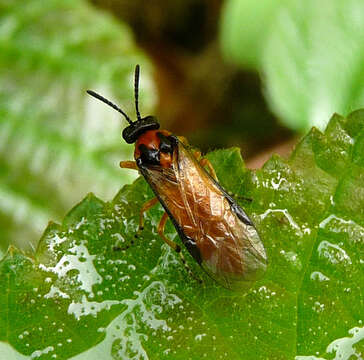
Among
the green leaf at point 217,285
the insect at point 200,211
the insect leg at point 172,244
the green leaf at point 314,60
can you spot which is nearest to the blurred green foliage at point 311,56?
the green leaf at point 314,60

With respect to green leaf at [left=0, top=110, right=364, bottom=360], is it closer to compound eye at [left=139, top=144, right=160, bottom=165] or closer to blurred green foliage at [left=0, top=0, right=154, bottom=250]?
compound eye at [left=139, top=144, right=160, bottom=165]

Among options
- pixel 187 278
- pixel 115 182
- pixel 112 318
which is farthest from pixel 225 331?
pixel 115 182

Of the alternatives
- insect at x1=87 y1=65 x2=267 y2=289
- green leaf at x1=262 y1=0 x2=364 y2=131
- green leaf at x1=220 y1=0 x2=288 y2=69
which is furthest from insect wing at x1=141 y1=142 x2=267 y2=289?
green leaf at x1=220 y1=0 x2=288 y2=69

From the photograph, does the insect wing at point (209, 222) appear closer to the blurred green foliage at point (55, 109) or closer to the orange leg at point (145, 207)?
the orange leg at point (145, 207)

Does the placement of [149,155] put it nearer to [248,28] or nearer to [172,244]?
[172,244]

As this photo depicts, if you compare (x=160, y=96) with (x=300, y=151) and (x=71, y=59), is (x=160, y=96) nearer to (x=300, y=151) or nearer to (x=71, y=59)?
(x=71, y=59)

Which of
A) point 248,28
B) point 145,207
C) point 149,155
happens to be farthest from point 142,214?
point 248,28
